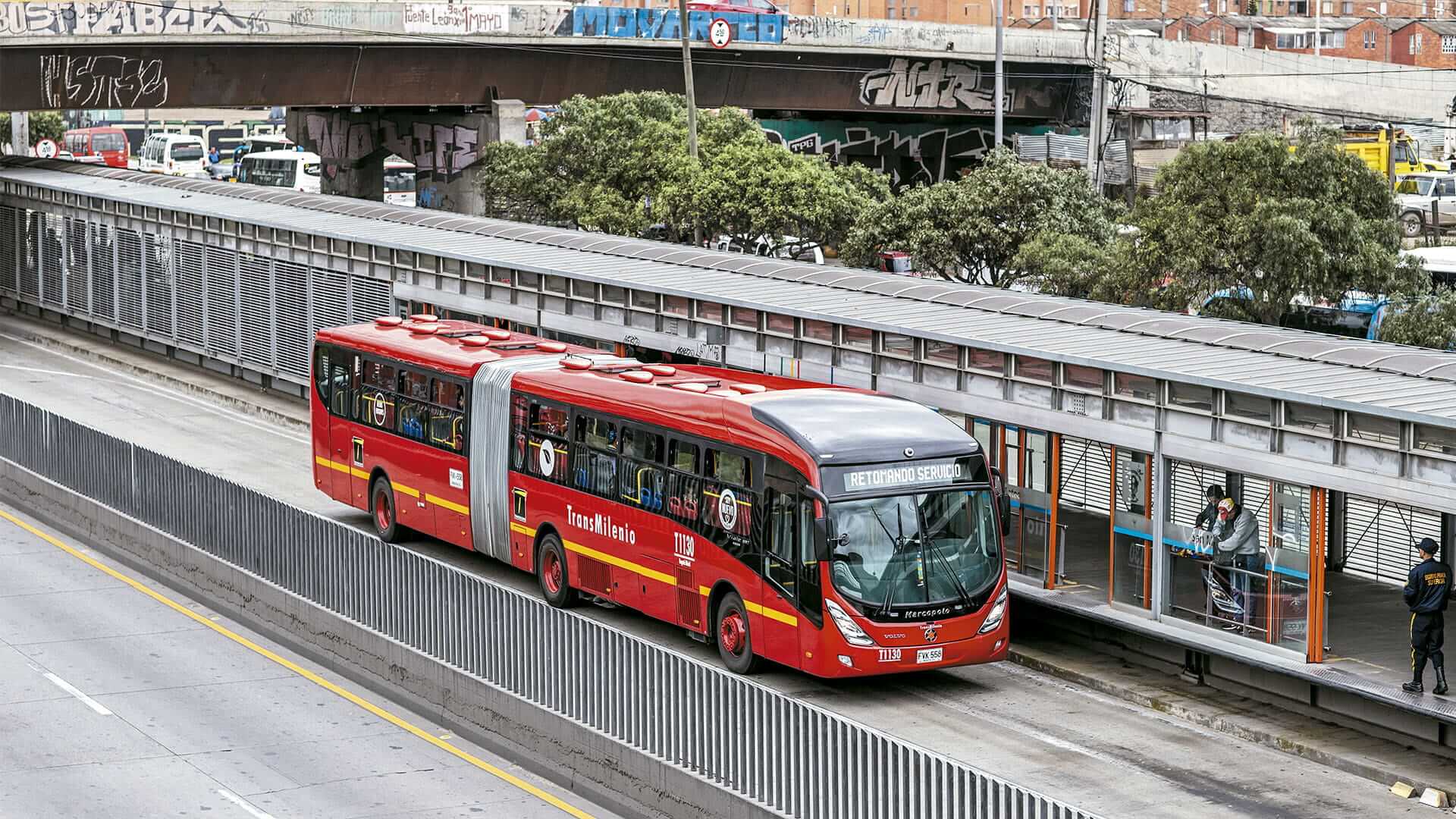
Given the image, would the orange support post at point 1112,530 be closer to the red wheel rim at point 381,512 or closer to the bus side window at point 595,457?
the bus side window at point 595,457

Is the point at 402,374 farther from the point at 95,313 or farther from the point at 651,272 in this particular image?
the point at 95,313

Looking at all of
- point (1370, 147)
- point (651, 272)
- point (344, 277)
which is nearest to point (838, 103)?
point (1370, 147)

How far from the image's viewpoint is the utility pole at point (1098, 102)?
56.3 meters

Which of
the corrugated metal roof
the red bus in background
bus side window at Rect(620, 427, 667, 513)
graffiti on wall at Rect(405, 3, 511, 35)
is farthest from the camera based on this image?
the red bus in background

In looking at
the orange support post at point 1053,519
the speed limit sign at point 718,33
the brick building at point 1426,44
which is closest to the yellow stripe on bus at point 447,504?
the orange support post at point 1053,519

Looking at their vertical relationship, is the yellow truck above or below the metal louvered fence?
above

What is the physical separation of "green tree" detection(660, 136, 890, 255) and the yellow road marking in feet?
78.4

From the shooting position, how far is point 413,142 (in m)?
71.0

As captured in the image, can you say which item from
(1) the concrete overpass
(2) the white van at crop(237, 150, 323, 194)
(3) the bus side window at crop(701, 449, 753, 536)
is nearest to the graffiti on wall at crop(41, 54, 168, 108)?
(1) the concrete overpass

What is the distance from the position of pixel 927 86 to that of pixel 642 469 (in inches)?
2156

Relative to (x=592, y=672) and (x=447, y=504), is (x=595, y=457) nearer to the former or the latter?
(x=447, y=504)

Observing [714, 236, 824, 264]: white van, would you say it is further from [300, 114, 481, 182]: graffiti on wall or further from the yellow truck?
the yellow truck

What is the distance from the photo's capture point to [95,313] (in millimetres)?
48969

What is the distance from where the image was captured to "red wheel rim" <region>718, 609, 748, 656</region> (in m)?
20.5
